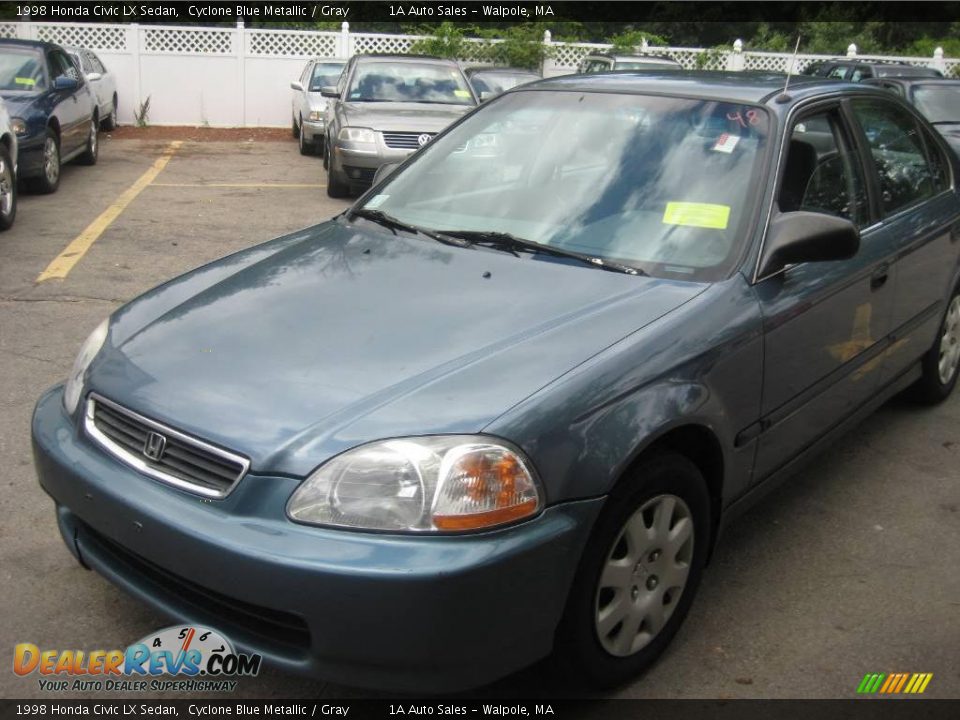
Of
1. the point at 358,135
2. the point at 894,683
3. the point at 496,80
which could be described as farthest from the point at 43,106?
the point at 894,683

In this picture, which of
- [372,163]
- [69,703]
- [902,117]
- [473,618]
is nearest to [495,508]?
[473,618]

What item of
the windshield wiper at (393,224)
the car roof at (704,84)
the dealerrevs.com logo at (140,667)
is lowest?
the dealerrevs.com logo at (140,667)

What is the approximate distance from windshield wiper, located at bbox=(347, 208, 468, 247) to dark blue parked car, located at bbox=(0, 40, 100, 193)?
7.41m

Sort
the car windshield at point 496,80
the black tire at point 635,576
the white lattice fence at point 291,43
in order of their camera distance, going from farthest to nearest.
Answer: the white lattice fence at point 291,43, the car windshield at point 496,80, the black tire at point 635,576

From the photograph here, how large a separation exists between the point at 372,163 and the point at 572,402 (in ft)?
28.0

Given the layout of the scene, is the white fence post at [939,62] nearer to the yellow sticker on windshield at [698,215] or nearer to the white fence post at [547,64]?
the white fence post at [547,64]

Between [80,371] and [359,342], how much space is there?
35.5 inches

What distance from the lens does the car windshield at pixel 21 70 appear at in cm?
1098

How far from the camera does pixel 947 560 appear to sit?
3.79 meters

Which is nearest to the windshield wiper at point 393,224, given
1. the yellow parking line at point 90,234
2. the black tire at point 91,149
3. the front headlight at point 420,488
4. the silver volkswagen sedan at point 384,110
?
the front headlight at point 420,488

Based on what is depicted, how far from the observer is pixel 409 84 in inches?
487

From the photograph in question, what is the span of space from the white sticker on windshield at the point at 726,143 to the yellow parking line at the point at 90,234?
5.18 meters

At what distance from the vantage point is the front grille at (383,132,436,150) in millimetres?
10852

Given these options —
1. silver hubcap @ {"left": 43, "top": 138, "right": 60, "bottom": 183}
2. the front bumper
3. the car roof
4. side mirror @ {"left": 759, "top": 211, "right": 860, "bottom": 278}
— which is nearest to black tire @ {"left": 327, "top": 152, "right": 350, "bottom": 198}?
silver hubcap @ {"left": 43, "top": 138, "right": 60, "bottom": 183}
